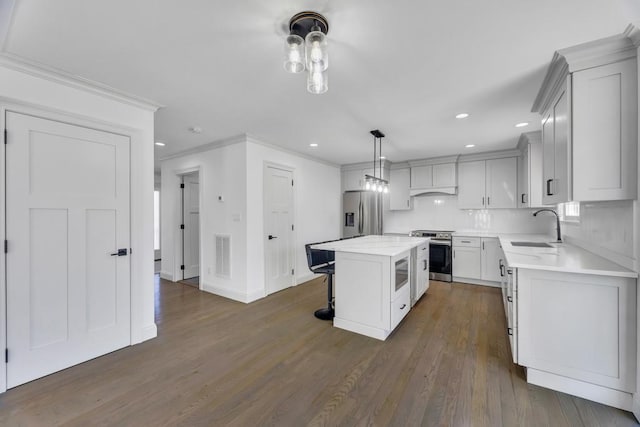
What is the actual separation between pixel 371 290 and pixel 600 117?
220cm

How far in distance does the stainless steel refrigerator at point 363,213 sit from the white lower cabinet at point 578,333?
11.9ft

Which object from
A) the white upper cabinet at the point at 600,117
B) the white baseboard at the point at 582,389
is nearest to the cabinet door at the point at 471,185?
the white upper cabinet at the point at 600,117

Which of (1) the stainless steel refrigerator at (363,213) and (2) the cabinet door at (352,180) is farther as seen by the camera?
(2) the cabinet door at (352,180)

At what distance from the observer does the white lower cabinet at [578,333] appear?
1679mm

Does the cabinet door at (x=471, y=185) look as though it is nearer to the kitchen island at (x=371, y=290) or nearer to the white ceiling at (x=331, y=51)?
the white ceiling at (x=331, y=51)

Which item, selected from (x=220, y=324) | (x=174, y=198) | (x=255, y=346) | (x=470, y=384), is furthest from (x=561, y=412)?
(x=174, y=198)

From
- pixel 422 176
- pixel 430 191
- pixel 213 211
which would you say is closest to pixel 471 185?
pixel 430 191

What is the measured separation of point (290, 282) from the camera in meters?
4.57

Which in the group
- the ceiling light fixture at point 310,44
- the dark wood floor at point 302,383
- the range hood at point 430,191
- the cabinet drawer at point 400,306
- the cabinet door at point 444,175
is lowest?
the dark wood floor at point 302,383

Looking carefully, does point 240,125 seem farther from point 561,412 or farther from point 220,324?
point 561,412

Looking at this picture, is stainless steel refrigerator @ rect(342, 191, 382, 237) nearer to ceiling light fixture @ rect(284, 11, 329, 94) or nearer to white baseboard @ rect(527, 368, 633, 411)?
white baseboard @ rect(527, 368, 633, 411)

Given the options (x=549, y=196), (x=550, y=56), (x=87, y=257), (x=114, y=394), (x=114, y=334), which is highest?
(x=550, y=56)

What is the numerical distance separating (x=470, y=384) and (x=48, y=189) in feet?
11.9

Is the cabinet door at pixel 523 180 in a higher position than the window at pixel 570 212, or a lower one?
higher
